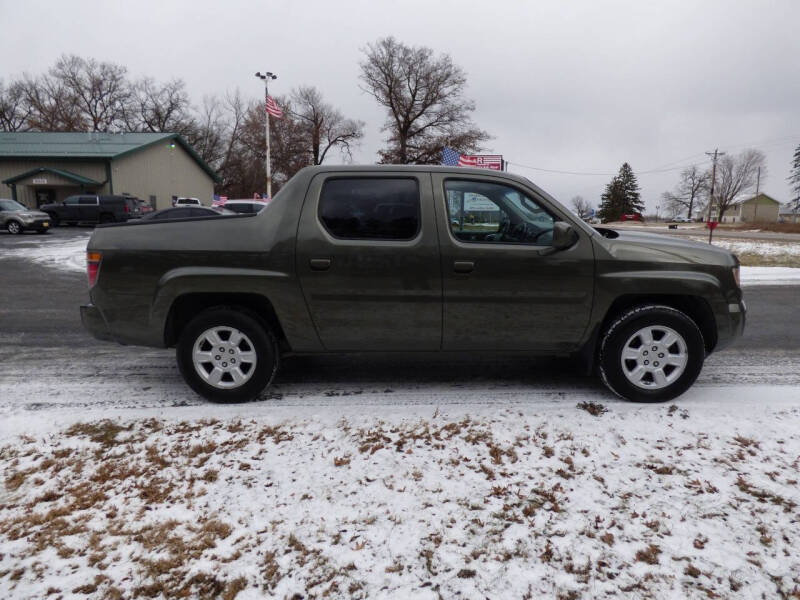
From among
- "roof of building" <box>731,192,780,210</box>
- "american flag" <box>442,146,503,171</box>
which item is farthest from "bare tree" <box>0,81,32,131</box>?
"roof of building" <box>731,192,780,210</box>

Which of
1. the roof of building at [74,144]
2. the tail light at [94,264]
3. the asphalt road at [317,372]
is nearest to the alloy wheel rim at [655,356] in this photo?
the asphalt road at [317,372]

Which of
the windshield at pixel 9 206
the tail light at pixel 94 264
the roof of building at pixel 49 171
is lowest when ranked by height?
the tail light at pixel 94 264

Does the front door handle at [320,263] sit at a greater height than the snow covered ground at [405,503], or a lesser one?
greater

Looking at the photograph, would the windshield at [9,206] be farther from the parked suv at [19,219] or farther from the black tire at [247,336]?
the black tire at [247,336]

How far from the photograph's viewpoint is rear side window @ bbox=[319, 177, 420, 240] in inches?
147

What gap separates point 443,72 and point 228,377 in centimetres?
4737

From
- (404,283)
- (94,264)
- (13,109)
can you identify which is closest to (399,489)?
(404,283)

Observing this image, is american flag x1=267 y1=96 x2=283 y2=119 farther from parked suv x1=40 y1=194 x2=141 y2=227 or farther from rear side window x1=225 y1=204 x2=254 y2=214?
parked suv x1=40 y1=194 x2=141 y2=227

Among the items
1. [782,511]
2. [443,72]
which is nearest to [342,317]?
[782,511]

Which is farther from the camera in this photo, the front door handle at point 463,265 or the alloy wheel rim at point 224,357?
the alloy wheel rim at point 224,357

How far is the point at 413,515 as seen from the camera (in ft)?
8.18

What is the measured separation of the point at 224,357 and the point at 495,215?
239 centimetres

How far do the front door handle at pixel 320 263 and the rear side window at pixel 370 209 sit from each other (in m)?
0.21

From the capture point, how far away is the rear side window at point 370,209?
3736 millimetres
